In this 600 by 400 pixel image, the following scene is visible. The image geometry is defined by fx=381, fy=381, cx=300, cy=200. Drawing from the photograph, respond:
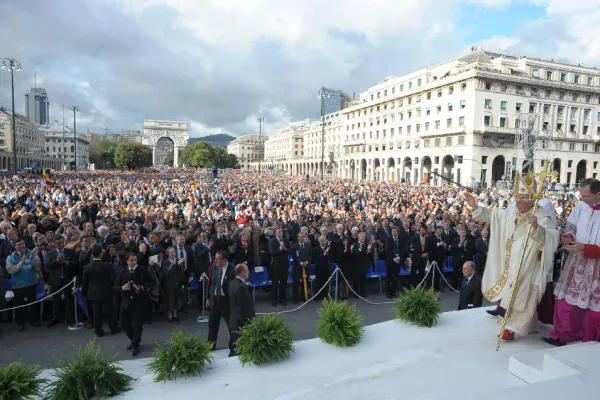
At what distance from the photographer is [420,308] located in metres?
4.82

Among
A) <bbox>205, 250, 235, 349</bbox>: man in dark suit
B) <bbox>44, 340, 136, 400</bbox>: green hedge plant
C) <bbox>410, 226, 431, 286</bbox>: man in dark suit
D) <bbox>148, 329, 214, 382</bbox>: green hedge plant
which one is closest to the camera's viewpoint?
<bbox>44, 340, 136, 400</bbox>: green hedge plant

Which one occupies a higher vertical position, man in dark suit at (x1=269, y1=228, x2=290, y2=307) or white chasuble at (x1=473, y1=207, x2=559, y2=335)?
white chasuble at (x1=473, y1=207, x2=559, y2=335)

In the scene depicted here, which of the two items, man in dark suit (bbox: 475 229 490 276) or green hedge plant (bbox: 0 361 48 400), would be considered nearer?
green hedge plant (bbox: 0 361 48 400)

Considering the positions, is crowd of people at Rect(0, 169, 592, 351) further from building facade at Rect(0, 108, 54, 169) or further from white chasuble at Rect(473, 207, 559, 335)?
building facade at Rect(0, 108, 54, 169)

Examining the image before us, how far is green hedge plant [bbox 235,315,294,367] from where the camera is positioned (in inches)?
154

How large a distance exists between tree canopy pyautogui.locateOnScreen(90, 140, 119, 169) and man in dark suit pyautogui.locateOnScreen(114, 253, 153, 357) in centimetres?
11616

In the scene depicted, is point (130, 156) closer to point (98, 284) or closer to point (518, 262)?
point (98, 284)

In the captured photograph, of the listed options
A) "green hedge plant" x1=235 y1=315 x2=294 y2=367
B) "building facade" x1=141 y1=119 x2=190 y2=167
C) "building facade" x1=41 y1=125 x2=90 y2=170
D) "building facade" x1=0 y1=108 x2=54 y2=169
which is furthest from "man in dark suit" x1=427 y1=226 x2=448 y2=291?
"building facade" x1=41 y1=125 x2=90 y2=170

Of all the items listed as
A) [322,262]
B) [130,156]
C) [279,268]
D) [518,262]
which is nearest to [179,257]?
[279,268]

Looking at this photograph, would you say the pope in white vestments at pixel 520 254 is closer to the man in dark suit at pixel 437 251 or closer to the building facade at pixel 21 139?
the man in dark suit at pixel 437 251

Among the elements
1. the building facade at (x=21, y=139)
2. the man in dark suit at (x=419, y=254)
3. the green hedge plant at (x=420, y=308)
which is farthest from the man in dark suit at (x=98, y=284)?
the building facade at (x=21, y=139)

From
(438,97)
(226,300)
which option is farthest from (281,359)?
(438,97)

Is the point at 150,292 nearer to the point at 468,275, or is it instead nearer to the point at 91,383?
the point at 91,383

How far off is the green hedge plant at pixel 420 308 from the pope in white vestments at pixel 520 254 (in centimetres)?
64
